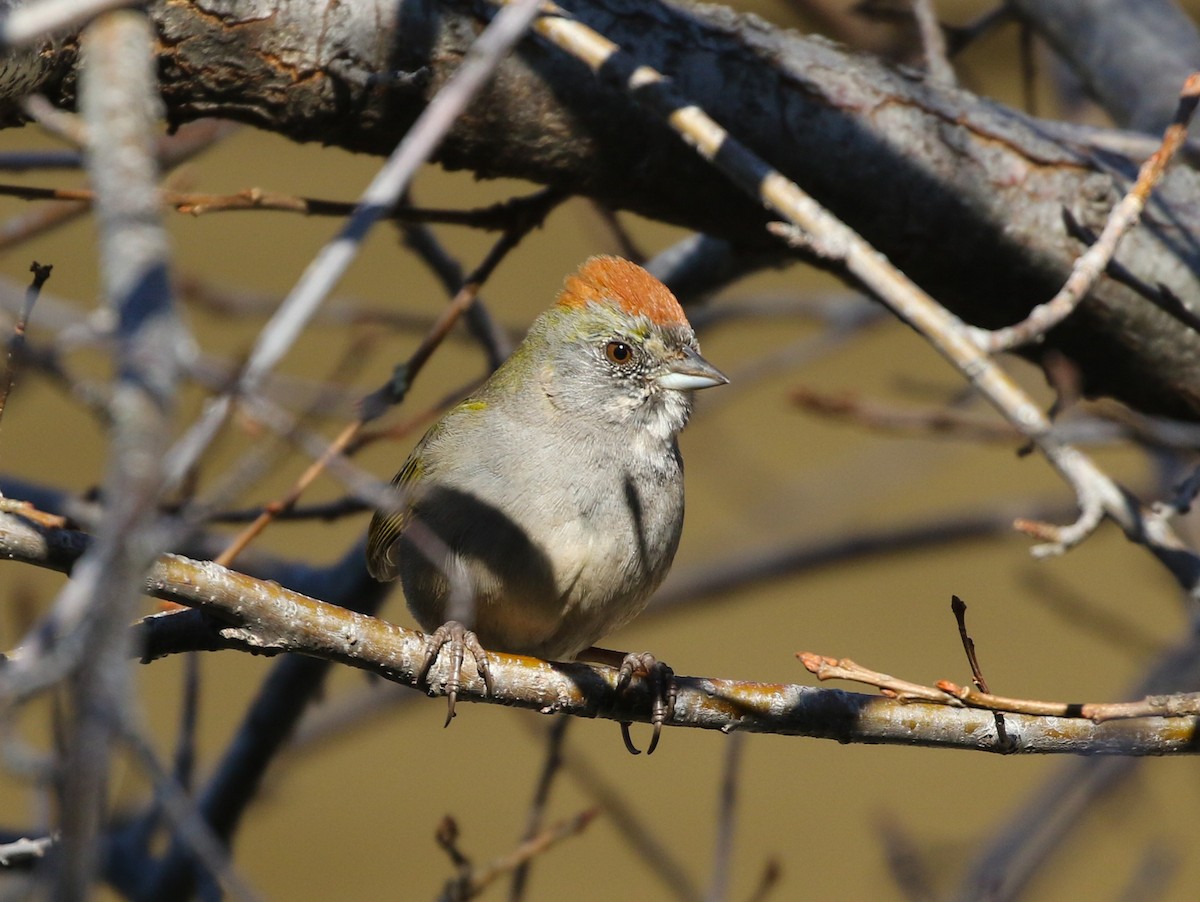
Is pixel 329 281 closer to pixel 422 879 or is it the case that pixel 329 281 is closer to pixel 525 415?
pixel 525 415

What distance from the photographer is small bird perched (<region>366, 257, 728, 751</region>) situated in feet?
11.1

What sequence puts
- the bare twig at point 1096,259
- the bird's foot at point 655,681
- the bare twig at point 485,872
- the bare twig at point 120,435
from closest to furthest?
the bare twig at point 120,435 → the bare twig at point 1096,259 → the bird's foot at point 655,681 → the bare twig at point 485,872

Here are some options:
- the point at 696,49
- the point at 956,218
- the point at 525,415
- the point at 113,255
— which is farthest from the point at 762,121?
the point at 113,255

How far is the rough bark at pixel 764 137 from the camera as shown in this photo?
9.82 ft

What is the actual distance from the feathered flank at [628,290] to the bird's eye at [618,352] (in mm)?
107

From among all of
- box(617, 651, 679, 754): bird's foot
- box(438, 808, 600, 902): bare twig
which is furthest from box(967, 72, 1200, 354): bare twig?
box(438, 808, 600, 902): bare twig

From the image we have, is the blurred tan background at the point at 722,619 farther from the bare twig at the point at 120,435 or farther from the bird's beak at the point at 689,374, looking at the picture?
the bare twig at the point at 120,435

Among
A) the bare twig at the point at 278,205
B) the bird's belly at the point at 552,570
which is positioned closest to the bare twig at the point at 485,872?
the bird's belly at the point at 552,570

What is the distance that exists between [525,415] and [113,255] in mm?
2584

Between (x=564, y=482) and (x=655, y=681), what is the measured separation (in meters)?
0.73

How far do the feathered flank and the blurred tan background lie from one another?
318cm

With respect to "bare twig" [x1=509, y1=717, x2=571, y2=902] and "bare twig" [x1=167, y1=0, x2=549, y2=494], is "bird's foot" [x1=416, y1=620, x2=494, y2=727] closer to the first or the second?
"bare twig" [x1=509, y1=717, x2=571, y2=902]

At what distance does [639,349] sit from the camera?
12.6ft

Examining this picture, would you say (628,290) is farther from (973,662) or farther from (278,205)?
(973,662)
